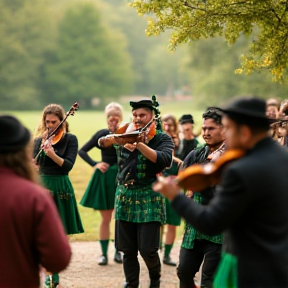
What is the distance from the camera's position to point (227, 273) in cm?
379

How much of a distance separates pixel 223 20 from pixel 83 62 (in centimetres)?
8039

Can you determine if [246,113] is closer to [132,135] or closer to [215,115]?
[215,115]

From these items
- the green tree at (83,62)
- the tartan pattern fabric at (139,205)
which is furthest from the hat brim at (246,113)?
the green tree at (83,62)

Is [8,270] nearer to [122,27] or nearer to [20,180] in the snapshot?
[20,180]

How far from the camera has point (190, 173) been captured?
147 inches

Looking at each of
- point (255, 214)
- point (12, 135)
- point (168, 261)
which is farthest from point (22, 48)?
point (255, 214)

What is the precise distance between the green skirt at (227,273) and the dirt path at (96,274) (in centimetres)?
378

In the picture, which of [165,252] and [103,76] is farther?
[103,76]

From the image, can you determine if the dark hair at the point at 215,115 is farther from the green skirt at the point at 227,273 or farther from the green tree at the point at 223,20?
the green skirt at the point at 227,273

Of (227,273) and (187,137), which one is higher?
(187,137)

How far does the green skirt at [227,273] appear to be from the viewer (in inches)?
147

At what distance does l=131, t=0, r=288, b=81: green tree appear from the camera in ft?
23.1

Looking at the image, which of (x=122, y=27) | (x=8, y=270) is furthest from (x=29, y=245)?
(x=122, y=27)

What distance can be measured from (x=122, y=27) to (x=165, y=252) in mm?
114562
